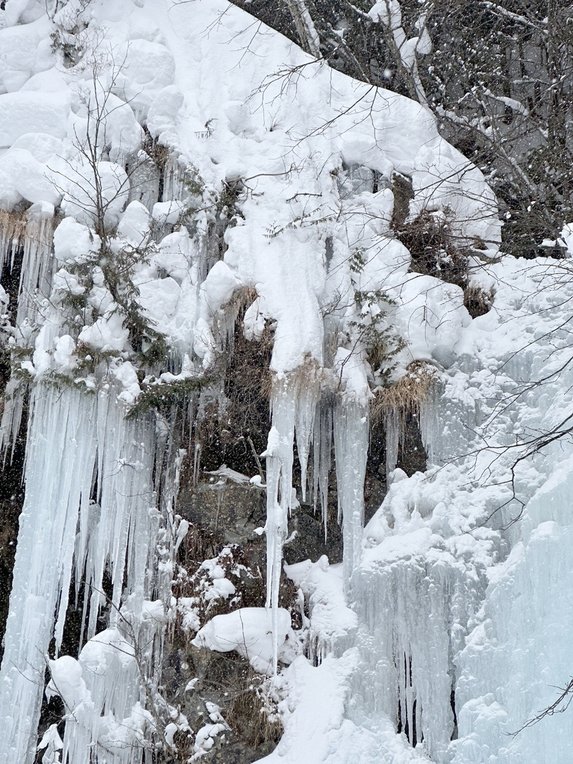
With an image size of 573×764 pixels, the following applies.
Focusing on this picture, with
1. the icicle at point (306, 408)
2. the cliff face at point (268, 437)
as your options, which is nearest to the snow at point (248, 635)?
the cliff face at point (268, 437)

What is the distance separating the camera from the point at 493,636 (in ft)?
16.8

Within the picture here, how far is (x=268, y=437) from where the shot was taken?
20.5 feet

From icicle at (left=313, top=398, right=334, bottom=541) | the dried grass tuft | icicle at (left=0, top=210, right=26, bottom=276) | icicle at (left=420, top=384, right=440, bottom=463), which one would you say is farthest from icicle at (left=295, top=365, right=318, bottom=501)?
icicle at (left=0, top=210, right=26, bottom=276)

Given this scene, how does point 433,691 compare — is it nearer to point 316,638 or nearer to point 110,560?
point 316,638

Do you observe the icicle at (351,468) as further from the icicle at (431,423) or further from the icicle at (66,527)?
the icicle at (66,527)

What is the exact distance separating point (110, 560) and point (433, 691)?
284 cm

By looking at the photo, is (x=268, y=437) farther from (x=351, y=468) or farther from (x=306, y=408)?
(x=351, y=468)

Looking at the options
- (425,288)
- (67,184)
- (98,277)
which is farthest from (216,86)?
(425,288)

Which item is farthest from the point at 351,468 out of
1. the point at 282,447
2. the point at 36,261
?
the point at 36,261

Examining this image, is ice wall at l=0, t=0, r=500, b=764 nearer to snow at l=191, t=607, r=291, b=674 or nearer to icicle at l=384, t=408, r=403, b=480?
icicle at l=384, t=408, r=403, b=480

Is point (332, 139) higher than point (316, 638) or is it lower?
higher

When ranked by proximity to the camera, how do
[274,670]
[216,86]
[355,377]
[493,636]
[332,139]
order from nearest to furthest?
1. [493,636]
2. [274,670]
3. [355,377]
4. [332,139]
5. [216,86]

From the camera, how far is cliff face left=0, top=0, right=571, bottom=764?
5422 millimetres

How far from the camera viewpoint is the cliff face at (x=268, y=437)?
5422 mm
